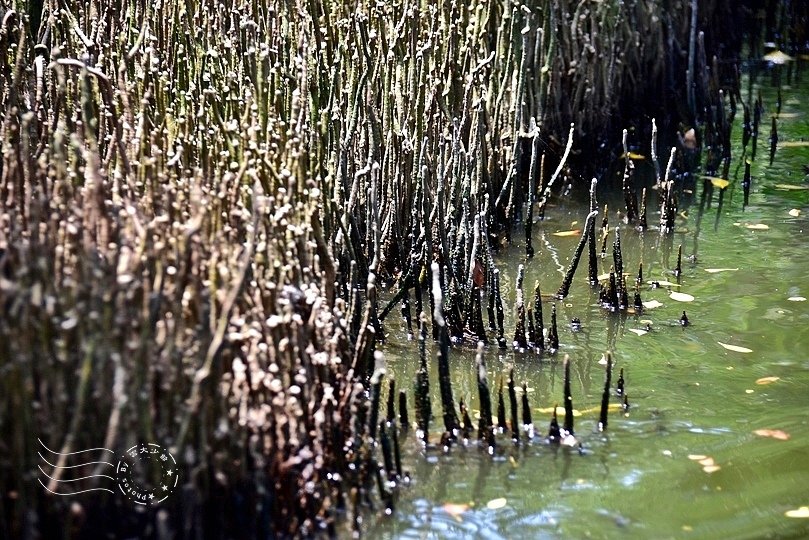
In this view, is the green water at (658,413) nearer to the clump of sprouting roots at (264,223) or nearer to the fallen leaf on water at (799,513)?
the fallen leaf on water at (799,513)

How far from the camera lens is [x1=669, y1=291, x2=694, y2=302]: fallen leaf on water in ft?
14.3

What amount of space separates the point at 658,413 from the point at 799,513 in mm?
610

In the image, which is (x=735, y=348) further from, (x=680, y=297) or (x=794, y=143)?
(x=794, y=143)

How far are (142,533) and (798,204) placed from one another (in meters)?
4.08

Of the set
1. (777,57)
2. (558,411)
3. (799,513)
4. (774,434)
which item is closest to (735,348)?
(774,434)

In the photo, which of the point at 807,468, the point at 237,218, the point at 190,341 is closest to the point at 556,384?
the point at 807,468

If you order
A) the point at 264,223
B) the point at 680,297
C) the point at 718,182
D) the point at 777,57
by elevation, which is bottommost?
the point at 680,297

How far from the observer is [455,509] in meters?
3.01

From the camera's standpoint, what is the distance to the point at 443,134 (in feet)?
14.0

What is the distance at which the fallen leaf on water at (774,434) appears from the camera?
11.1ft

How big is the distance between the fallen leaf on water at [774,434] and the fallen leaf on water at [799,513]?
1.23 feet

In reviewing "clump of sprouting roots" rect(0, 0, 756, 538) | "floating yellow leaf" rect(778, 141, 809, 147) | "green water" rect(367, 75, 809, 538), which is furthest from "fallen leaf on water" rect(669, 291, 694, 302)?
"floating yellow leaf" rect(778, 141, 809, 147)

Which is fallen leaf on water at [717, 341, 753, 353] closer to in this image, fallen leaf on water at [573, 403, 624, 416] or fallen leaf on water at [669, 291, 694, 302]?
fallen leaf on water at [669, 291, 694, 302]

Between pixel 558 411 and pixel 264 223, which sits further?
pixel 558 411
